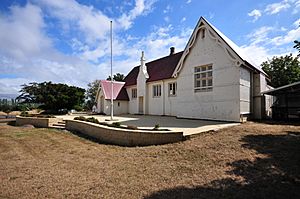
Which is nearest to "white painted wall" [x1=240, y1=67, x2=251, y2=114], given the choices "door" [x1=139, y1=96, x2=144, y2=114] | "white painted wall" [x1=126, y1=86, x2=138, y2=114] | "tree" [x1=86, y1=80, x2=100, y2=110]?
"door" [x1=139, y1=96, x2=144, y2=114]

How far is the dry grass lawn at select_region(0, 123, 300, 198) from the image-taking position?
15.4 feet

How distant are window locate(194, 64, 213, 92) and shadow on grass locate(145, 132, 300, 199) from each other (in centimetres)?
895

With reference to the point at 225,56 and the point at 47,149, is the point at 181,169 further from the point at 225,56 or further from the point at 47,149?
the point at 225,56

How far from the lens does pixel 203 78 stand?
53.2 feet

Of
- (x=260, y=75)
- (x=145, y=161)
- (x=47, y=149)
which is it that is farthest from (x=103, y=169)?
(x=260, y=75)

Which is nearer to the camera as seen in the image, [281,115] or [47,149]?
[47,149]

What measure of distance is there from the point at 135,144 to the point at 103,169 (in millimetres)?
3048

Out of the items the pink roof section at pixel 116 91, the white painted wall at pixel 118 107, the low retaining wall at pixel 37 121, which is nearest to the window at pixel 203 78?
the low retaining wall at pixel 37 121

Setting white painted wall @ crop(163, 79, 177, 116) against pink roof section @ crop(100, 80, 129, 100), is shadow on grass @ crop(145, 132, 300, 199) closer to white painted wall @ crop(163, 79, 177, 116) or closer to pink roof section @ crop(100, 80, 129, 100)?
white painted wall @ crop(163, 79, 177, 116)

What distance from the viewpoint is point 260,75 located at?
52.3 ft

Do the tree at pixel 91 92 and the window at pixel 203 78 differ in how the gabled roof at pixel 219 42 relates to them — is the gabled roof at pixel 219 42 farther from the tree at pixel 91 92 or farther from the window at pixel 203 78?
the tree at pixel 91 92

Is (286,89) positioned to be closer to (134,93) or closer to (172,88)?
(172,88)

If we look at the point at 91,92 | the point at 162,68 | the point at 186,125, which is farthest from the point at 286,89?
Result: the point at 91,92

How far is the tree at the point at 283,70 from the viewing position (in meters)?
30.9
